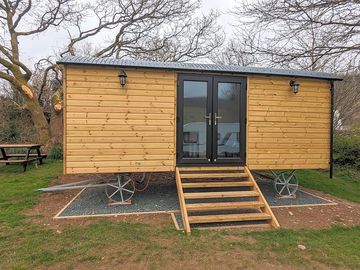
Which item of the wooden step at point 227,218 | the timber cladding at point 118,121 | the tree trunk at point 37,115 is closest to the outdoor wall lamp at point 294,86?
the timber cladding at point 118,121

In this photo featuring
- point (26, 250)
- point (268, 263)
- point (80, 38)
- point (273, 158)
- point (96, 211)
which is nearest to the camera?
point (268, 263)

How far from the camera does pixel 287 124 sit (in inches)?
238

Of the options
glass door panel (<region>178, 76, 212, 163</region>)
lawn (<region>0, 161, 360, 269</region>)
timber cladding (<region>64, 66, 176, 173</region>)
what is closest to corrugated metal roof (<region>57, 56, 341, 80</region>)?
timber cladding (<region>64, 66, 176, 173</region>)

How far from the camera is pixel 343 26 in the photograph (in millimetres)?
6328

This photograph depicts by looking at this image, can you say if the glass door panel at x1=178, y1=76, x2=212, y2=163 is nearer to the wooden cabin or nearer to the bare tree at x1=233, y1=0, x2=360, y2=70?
the wooden cabin

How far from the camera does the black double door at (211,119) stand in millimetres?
5598

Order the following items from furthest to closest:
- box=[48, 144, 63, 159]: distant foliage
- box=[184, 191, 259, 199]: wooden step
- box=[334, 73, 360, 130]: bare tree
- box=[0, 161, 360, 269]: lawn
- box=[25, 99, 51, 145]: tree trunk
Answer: box=[334, 73, 360, 130]: bare tree < box=[25, 99, 51, 145]: tree trunk < box=[48, 144, 63, 159]: distant foliage < box=[184, 191, 259, 199]: wooden step < box=[0, 161, 360, 269]: lawn

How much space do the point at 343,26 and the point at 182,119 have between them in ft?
14.6

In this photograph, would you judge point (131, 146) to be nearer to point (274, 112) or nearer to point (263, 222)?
point (263, 222)

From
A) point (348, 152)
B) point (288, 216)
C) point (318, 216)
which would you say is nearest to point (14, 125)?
point (288, 216)

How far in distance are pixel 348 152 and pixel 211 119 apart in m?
7.30

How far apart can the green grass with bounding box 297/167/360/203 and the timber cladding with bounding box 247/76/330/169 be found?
1.34 m

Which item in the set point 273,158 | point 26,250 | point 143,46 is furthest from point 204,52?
point 26,250

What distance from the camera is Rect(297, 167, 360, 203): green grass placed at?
7014mm
